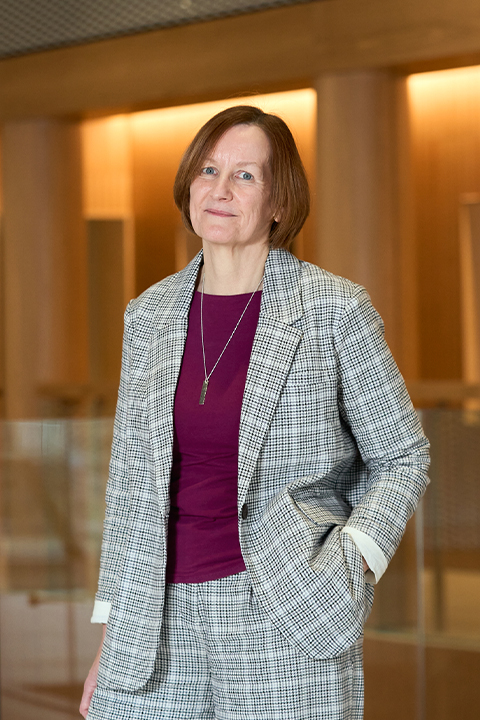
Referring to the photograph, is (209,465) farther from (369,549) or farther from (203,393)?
(369,549)

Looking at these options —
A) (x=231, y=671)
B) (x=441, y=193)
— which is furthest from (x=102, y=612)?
(x=441, y=193)

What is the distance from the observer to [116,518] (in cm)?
161

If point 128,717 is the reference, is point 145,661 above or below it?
above

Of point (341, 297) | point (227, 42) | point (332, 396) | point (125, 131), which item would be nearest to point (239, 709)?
point (332, 396)

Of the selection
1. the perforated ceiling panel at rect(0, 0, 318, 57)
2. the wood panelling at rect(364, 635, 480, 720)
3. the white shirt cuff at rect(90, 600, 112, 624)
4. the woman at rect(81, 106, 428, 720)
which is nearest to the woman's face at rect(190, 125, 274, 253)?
the woman at rect(81, 106, 428, 720)

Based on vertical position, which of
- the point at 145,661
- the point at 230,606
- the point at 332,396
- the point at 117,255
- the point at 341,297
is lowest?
the point at 145,661

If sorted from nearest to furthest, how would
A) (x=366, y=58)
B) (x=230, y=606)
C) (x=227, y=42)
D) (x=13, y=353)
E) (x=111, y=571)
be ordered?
(x=230, y=606), (x=111, y=571), (x=366, y=58), (x=227, y=42), (x=13, y=353)

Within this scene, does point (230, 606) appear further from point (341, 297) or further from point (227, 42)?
point (227, 42)

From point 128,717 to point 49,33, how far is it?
17.2ft

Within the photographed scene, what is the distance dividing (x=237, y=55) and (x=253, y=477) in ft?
14.2

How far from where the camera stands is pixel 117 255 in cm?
670

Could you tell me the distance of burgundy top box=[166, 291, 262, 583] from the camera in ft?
4.78

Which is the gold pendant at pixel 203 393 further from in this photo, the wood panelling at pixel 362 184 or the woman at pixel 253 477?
the wood panelling at pixel 362 184

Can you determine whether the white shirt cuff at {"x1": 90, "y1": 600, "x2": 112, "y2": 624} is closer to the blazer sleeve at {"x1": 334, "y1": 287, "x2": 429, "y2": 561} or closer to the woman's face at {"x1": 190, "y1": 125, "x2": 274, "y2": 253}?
the blazer sleeve at {"x1": 334, "y1": 287, "x2": 429, "y2": 561}
